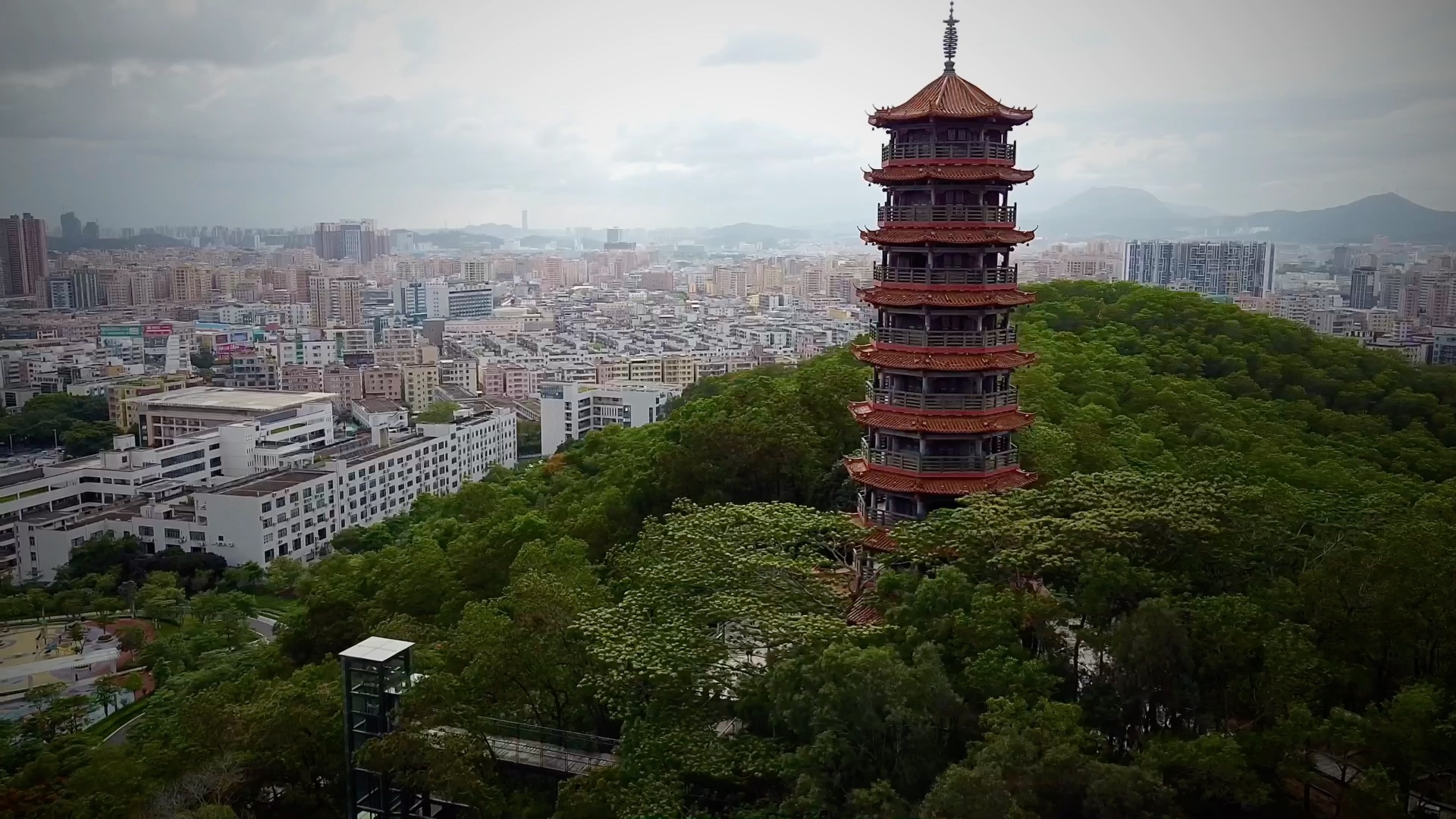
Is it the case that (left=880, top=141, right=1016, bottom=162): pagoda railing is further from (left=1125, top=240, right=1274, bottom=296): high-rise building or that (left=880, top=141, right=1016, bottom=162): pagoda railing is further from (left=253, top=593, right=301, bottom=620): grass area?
(left=1125, top=240, right=1274, bottom=296): high-rise building

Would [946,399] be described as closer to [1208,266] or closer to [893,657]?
[893,657]

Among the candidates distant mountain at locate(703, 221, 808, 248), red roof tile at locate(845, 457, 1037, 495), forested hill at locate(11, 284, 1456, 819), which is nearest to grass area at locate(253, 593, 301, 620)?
forested hill at locate(11, 284, 1456, 819)

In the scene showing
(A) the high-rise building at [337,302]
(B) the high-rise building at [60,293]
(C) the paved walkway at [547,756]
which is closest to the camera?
(C) the paved walkway at [547,756]

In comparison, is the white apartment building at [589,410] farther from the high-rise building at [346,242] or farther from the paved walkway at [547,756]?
the high-rise building at [346,242]

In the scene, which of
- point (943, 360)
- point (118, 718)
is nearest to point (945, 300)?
point (943, 360)

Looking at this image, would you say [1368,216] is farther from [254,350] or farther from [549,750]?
[254,350]

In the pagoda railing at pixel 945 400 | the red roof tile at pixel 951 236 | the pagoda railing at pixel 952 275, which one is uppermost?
the red roof tile at pixel 951 236

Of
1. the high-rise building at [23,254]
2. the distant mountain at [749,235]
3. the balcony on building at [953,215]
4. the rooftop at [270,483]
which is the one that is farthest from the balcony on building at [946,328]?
the distant mountain at [749,235]
